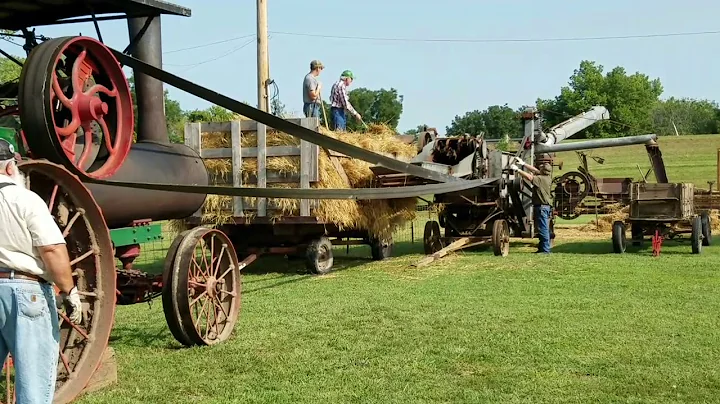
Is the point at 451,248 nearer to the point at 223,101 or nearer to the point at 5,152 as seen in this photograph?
the point at 223,101

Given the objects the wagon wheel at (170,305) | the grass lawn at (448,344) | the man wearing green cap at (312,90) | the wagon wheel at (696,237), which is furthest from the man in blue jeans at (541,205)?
the wagon wheel at (170,305)

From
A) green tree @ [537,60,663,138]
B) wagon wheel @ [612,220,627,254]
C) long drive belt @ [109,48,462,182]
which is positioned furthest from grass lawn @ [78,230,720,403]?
green tree @ [537,60,663,138]

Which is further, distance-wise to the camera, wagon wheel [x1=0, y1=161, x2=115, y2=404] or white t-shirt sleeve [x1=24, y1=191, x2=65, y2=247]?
wagon wheel [x1=0, y1=161, x2=115, y2=404]

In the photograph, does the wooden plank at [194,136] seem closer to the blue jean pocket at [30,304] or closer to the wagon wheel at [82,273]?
the wagon wheel at [82,273]

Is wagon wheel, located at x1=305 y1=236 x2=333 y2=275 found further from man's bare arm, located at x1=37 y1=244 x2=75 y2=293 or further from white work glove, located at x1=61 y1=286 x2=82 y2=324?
man's bare arm, located at x1=37 y1=244 x2=75 y2=293

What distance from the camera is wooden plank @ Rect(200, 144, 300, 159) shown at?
9961 millimetres

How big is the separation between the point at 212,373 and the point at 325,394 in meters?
0.96

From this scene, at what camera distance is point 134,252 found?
23.8ft

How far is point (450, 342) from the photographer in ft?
19.7

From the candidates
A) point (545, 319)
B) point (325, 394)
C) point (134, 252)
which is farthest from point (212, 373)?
point (545, 319)

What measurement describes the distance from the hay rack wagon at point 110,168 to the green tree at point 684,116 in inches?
3991

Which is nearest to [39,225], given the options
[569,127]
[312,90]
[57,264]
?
[57,264]

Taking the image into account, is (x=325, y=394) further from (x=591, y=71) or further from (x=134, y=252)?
(x=591, y=71)

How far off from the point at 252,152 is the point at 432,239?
4.07 m
